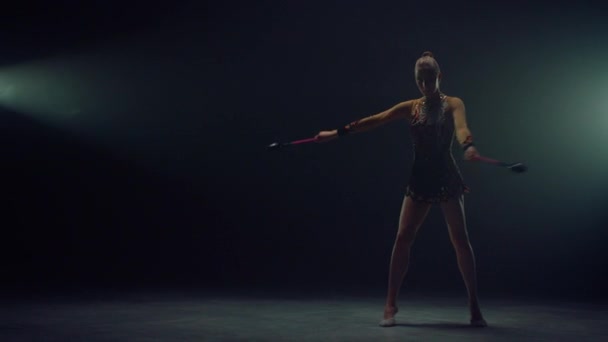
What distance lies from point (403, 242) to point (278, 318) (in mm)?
739

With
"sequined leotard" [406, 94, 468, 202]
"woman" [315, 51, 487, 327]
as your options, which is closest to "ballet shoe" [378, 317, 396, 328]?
"woman" [315, 51, 487, 327]

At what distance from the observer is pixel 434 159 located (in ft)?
11.6

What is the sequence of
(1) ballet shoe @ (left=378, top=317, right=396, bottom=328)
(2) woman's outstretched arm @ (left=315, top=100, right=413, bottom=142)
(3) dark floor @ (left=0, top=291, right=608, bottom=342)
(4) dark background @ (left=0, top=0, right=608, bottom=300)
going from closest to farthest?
(3) dark floor @ (left=0, top=291, right=608, bottom=342)
(1) ballet shoe @ (left=378, top=317, right=396, bottom=328)
(2) woman's outstretched arm @ (left=315, top=100, right=413, bottom=142)
(4) dark background @ (left=0, top=0, right=608, bottom=300)

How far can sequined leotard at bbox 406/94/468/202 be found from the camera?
3.52 m

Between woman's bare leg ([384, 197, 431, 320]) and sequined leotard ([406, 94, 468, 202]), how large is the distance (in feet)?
0.16

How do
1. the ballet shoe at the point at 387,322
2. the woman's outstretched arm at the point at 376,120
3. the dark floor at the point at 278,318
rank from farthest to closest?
the woman's outstretched arm at the point at 376,120
the ballet shoe at the point at 387,322
the dark floor at the point at 278,318

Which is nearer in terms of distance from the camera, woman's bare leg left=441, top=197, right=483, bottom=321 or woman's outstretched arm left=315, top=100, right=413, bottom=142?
woman's bare leg left=441, top=197, right=483, bottom=321

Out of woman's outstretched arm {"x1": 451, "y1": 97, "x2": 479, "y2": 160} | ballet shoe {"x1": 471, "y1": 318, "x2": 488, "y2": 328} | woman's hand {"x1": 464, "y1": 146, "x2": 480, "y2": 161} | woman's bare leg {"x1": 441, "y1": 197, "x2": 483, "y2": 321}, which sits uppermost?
woman's outstretched arm {"x1": 451, "y1": 97, "x2": 479, "y2": 160}

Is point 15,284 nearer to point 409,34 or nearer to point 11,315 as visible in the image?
point 11,315

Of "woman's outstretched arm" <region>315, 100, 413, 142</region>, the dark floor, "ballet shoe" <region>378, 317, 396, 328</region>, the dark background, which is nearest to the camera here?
the dark floor

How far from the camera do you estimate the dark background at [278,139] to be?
18.5 feet

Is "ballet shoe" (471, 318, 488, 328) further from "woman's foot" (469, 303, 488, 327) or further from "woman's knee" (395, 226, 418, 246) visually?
"woman's knee" (395, 226, 418, 246)

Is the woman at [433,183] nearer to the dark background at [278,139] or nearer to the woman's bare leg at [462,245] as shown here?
the woman's bare leg at [462,245]

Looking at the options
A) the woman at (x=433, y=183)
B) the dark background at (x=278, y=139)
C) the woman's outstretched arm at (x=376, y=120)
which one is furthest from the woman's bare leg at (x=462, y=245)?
the dark background at (x=278, y=139)
